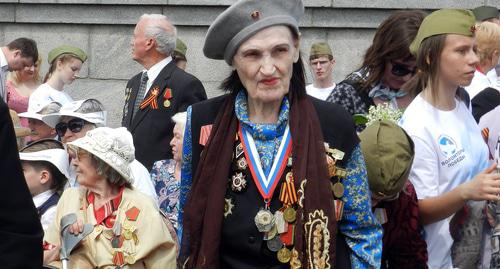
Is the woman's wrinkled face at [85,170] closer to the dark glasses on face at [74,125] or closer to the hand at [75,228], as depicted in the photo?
the hand at [75,228]

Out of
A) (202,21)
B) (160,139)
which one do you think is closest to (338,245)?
(160,139)

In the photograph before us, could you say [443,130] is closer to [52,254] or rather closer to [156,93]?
[52,254]

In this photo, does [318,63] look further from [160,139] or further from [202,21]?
[160,139]

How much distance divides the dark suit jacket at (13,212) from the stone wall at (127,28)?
9.26 metres

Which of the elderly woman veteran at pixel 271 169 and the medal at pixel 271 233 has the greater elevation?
the elderly woman veteran at pixel 271 169

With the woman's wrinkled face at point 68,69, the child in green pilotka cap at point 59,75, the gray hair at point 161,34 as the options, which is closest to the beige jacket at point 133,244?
the gray hair at point 161,34

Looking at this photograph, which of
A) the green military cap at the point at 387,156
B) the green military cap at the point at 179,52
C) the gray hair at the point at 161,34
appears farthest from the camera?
the green military cap at the point at 179,52

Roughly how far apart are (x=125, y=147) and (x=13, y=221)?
2711 mm

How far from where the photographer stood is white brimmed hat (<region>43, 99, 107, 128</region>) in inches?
334

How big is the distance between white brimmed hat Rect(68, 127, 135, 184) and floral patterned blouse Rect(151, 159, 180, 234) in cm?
116

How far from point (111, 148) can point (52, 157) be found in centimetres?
98

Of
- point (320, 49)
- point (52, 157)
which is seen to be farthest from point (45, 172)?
point (320, 49)

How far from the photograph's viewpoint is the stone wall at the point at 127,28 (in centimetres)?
1281

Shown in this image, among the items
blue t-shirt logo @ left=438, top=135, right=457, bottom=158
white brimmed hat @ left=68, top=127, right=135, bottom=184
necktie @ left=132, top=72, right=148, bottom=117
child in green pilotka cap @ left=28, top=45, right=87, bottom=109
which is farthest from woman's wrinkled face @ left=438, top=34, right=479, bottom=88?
child in green pilotka cap @ left=28, top=45, right=87, bottom=109
